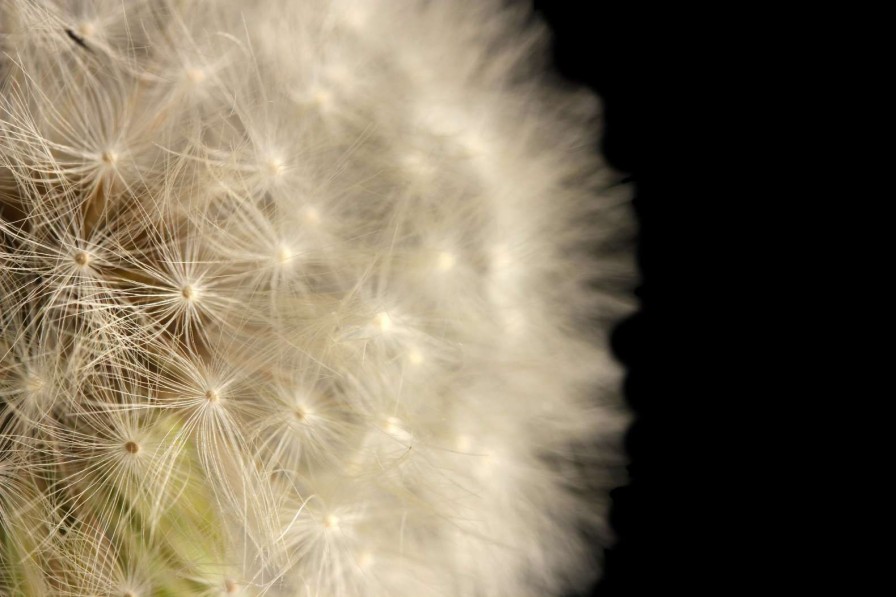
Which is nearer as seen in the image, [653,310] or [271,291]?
[271,291]

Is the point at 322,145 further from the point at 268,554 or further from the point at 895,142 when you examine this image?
the point at 895,142

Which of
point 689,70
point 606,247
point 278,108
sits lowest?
point 606,247

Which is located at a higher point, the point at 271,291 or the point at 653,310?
the point at 271,291

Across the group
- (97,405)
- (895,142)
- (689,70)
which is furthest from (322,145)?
(895,142)

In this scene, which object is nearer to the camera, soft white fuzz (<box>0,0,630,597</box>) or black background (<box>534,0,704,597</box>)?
soft white fuzz (<box>0,0,630,597</box>)
